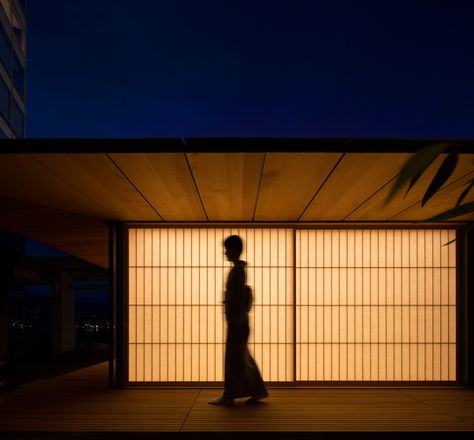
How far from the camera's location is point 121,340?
4.95 metres

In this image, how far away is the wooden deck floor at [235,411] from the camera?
11.1ft

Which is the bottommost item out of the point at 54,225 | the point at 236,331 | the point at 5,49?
the point at 236,331

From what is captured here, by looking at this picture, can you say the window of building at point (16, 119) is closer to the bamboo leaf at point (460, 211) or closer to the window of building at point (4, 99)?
the window of building at point (4, 99)

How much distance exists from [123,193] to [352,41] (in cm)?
7445

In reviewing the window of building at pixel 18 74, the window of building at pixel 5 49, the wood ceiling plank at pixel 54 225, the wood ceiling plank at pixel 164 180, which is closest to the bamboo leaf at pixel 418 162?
the wood ceiling plank at pixel 164 180

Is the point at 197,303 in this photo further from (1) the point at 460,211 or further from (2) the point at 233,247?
(1) the point at 460,211

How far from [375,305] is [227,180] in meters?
2.78

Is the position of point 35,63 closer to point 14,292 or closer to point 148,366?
point 14,292

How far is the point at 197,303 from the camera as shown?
517 centimetres

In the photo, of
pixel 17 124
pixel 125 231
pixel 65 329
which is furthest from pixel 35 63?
pixel 125 231

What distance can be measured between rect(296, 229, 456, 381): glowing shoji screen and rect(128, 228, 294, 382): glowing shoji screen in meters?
0.23

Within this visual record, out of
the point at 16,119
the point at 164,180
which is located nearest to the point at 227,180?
the point at 164,180

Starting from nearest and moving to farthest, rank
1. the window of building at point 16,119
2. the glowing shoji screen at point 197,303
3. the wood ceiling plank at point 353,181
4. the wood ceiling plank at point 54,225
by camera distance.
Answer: the wood ceiling plank at point 353,181, the wood ceiling plank at point 54,225, the glowing shoji screen at point 197,303, the window of building at point 16,119

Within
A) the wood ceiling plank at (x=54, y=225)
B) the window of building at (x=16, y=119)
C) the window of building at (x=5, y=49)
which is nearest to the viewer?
the wood ceiling plank at (x=54, y=225)
